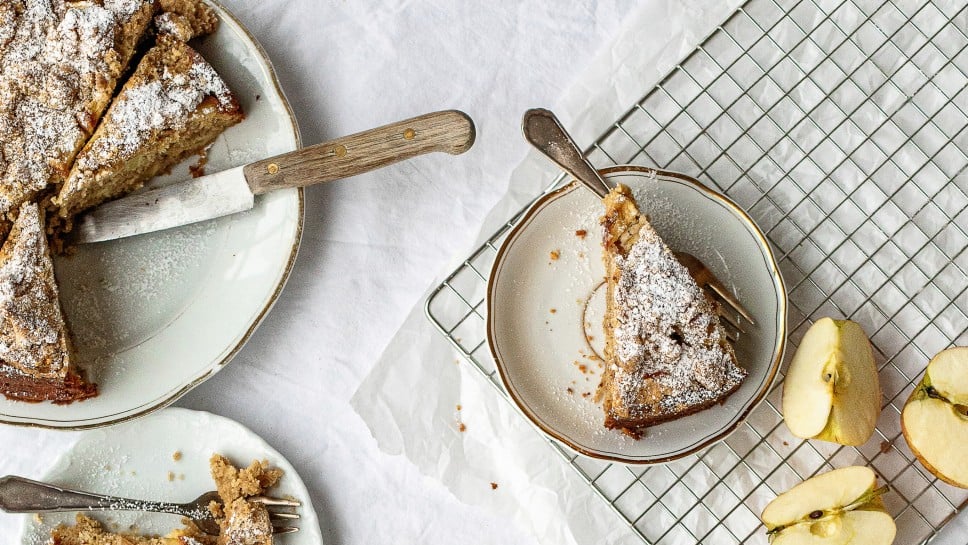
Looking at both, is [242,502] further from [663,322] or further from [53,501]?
[663,322]

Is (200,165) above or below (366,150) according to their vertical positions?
below

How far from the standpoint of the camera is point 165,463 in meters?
2.40

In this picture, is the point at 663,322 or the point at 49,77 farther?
the point at 49,77

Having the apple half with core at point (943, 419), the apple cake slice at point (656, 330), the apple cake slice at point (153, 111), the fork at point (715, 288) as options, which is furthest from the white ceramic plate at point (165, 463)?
the apple half with core at point (943, 419)

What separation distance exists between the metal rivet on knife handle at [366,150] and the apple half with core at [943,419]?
139 cm

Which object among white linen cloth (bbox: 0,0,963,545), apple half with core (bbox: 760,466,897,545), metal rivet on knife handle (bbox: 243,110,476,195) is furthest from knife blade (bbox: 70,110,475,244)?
apple half with core (bbox: 760,466,897,545)

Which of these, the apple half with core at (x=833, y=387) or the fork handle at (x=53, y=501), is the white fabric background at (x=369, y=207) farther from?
the apple half with core at (x=833, y=387)

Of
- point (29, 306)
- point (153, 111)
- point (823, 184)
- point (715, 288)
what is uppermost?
point (823, 184)

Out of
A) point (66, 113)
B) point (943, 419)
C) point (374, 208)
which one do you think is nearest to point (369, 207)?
point (374, 208)

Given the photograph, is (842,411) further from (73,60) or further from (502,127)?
(73,60)

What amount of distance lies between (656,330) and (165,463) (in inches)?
58.4

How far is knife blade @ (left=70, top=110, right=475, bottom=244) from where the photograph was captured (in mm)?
2227

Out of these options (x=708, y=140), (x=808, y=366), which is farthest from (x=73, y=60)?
(x=808, y=366)

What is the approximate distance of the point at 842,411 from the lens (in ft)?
6.87
